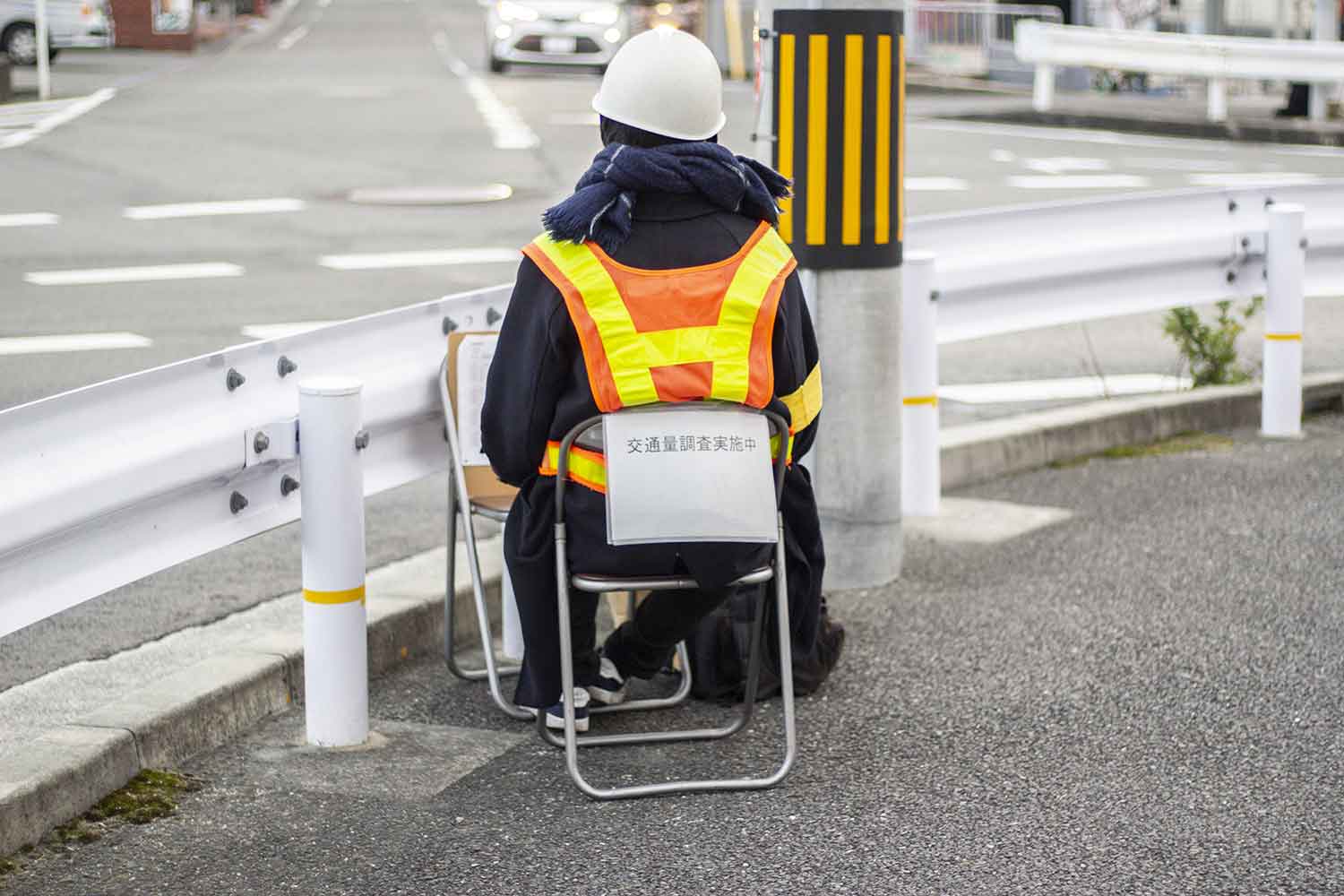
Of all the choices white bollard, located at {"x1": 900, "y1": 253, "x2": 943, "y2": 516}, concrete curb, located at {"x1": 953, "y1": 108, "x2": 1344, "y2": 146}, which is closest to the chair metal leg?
white bollard, located at {"x1": 900, "y1": 253, "x2": 943, "y2": 516}

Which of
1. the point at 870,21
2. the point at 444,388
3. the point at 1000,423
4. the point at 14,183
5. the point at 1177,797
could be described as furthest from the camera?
the point at 14,183

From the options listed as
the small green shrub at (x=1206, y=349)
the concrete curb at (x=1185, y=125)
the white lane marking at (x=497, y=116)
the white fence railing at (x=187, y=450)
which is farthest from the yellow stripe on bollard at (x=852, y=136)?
the concrete curb at (x=1185, y=125)

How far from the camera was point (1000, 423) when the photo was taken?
25.5 feet

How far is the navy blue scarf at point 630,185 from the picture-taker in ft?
13.6

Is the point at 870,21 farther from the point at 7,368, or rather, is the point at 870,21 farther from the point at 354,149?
the point at 354,149

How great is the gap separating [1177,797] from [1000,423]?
372 cm

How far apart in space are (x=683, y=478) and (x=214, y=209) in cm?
1149

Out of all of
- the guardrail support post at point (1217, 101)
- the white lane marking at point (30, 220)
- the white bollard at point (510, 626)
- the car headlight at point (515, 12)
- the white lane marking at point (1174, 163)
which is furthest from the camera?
the car headlight at point (515, 12)

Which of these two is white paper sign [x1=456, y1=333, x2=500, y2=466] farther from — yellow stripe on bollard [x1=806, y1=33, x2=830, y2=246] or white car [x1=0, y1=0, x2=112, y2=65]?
white car [x1=0, y1=0, x2=112, y2=65]

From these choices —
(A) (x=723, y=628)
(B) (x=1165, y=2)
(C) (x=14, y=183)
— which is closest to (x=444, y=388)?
(A) (x=723, y=628)

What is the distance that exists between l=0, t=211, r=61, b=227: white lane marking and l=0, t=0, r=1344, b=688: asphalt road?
11cm

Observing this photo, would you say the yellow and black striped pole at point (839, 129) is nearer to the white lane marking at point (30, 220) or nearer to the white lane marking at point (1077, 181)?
the white lane marking at point (30, 220)

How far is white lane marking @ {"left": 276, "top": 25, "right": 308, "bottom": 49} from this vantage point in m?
38.7

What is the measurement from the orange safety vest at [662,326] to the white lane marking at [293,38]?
35.2 m
